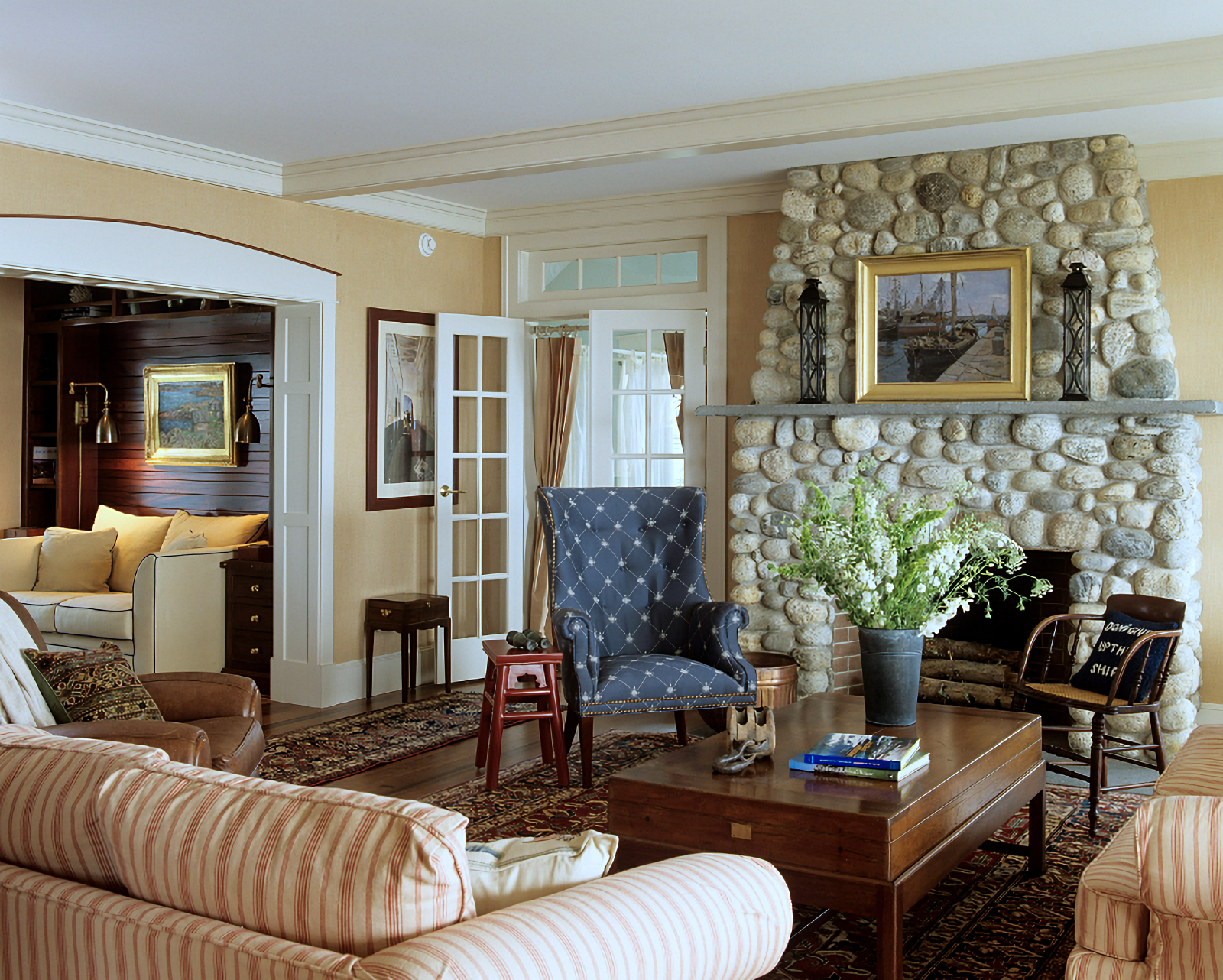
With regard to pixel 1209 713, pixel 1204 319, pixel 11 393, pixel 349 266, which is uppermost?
pixel 349 266

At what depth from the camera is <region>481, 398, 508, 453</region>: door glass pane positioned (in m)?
6.70

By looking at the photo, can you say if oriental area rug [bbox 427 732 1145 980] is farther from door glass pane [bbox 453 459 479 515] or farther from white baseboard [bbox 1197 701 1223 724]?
door glass pane [bbox 453 459 479 515]

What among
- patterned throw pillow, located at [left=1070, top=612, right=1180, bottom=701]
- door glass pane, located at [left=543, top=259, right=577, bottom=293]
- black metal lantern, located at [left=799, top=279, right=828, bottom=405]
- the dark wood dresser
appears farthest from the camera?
door glass pane, located at [left=543, top=259, right=577, bottom=293]

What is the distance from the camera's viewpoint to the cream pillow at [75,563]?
695 centimetres

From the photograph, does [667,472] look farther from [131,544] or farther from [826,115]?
[131,544]

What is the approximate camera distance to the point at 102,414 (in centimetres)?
796

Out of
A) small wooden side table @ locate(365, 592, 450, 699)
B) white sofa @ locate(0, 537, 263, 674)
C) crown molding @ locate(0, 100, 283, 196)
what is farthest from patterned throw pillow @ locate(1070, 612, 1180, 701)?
white sofa @ locate(0, 537, 263, 674)

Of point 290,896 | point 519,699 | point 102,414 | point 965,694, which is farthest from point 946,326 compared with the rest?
point 102,414

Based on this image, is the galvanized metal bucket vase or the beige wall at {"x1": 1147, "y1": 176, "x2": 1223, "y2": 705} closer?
the galvanized metal bucket vase

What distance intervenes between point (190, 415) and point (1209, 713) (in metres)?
6.12

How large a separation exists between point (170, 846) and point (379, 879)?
33 centimetres

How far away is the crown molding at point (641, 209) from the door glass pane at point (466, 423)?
1.06 m

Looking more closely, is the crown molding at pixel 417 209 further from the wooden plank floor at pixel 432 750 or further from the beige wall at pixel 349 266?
the wooden plank floor at pixel 432 750

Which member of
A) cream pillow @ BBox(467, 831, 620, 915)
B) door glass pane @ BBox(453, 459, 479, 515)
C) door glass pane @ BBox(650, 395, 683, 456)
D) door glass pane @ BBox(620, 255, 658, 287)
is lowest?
cream pillow @ BBox(467, 831, 620, 915)
